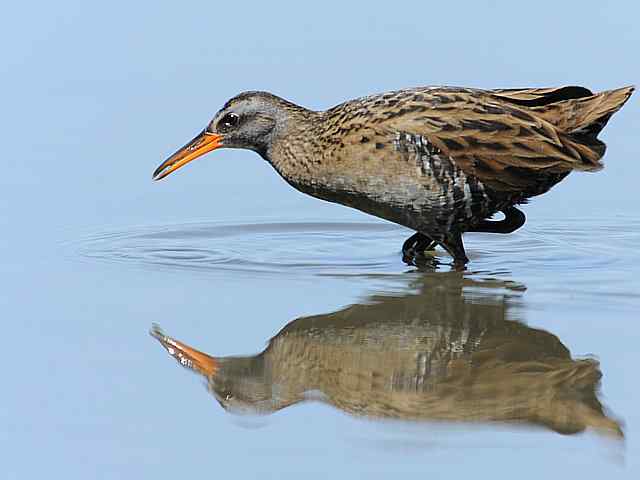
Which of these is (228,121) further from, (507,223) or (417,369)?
(417,369)

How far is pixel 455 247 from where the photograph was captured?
26.7ft

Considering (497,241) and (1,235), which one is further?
(497,241)

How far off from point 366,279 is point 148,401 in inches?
94.3

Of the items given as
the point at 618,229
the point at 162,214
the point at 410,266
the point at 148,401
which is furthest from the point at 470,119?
the point at 148,401

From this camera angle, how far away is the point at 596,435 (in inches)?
198

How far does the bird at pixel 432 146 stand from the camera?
25.5ft

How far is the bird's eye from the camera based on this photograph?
820 centimetres

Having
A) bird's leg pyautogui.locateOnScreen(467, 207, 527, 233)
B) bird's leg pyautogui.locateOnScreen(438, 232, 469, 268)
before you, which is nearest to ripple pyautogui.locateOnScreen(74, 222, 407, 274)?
bird's leg pyautogui.locateOnScreen(438, 232, 469, 268)

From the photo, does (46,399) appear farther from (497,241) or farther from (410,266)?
(497,241)

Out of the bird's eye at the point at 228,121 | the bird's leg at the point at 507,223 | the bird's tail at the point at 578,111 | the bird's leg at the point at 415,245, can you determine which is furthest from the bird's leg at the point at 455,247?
the bird's eye at the point at 228,121

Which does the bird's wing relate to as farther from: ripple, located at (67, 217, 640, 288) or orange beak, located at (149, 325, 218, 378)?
orange beak, located at (149, 325, 218, 378)

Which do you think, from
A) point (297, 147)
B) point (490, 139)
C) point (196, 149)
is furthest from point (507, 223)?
point (196, 149)

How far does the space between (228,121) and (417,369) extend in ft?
9.19

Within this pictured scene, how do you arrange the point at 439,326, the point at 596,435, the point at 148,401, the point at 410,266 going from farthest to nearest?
1. the point at 410,266
2. the point at 439,326
3. the point at 148,401
4. the point at 596,435
